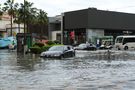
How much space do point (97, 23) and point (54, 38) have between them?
20.3 metres

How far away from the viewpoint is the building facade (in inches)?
3434

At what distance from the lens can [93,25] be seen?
286 feet

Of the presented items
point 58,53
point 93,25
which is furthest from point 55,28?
point 58,53

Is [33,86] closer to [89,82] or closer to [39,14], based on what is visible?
[89,82]

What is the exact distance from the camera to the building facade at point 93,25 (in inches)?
3434

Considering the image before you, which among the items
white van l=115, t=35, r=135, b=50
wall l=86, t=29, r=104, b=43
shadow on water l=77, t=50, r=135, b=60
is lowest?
shadow on water l=77, t=50, r=135, b=60

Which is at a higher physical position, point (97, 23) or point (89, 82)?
point (97, 23)

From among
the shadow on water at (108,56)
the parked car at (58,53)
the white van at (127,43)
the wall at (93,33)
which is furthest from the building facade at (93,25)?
the parked car at (58,53)

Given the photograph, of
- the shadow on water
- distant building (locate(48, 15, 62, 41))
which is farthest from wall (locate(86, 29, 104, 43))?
the shadow on water

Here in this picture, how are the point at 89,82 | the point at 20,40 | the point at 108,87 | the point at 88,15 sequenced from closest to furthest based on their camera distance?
the point at 108,87
the point at 89,82
the point at 20,40
the point at 88,15

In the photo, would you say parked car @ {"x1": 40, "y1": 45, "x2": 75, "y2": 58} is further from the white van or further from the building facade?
the building facade

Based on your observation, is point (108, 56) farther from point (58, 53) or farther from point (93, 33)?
point (93, 33)

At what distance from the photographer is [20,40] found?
171ft

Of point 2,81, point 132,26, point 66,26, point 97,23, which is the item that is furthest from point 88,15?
point 2,81
